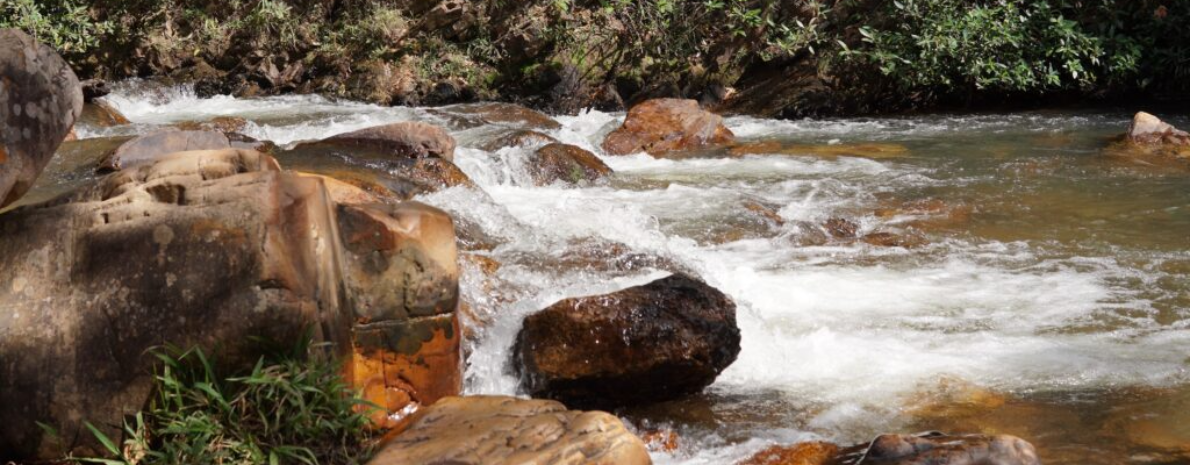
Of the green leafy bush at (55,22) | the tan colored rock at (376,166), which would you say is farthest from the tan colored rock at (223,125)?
the green leafy bush at (55,22)

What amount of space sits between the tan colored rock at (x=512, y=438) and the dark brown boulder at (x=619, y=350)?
3.10 ft

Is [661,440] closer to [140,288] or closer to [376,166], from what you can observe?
[140,288]

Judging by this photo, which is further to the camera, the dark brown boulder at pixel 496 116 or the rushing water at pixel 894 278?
the dark brown boulder at pixel 496 116

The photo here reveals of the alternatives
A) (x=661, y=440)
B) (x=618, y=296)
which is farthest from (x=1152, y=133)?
(x=661, y=440)

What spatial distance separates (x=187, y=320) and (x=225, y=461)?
1.56ft

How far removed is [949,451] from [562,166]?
636cm

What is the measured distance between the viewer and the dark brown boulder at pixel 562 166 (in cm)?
966

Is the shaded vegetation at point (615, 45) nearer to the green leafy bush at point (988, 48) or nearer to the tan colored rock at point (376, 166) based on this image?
the green leafy bush at point (988, 48)

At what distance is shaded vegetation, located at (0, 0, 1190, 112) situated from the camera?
13734mm

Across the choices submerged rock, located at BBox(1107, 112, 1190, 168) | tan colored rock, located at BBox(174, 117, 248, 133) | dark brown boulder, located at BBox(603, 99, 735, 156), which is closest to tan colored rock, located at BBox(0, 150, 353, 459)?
tan colored rock, located at BBox(174, 117, 248, 133)

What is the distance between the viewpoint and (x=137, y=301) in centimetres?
365

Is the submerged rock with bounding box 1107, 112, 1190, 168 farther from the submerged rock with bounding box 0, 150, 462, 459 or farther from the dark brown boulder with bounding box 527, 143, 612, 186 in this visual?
the submerged rock with bounding box 0, 150, 462, 459

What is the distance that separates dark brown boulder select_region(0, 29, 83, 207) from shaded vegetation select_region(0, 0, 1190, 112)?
1083 cm

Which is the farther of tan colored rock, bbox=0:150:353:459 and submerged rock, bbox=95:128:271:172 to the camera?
submerged rock, bbox=95:128:271:172
